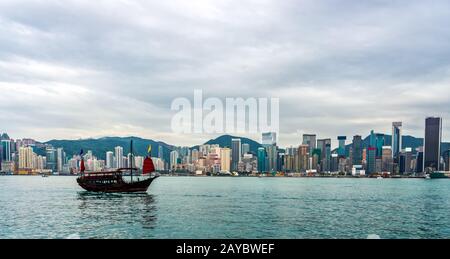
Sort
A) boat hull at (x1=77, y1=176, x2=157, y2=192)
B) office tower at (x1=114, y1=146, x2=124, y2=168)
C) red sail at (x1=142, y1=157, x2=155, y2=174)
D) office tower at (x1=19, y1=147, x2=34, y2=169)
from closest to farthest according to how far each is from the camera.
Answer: boat hull at (x1=77, y1=176, x2=157, y2=192)
red sail at (x1=142, y1=157, x2=155, y2=174)
office tower at (x1=114, y1=146, x2=124, y2=168)
office tower at (x1=19, y1=147, x2=34, y2=169)

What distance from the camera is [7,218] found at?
91.8ft

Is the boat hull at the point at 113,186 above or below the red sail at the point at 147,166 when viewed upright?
below

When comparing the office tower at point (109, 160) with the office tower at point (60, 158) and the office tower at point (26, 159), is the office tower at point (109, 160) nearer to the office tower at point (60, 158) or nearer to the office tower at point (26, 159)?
the office tower at point (60, 158)

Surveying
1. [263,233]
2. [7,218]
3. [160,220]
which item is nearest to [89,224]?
[160,220]

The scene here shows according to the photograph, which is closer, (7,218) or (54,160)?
(7,218)

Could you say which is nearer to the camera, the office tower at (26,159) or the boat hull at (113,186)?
the boat hull at (113,186)

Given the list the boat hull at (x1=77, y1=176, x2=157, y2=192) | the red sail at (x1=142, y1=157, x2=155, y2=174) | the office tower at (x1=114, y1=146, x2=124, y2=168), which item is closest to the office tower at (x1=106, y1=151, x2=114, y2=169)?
the office tower at (x1=114, y1=146, x2=124, y2=168)

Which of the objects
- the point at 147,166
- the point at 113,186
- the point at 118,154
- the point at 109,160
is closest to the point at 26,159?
the point at 109,160

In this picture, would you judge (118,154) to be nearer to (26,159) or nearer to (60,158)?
(26,159)

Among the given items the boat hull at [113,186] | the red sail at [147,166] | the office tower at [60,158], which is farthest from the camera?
the office tower at [60,158]

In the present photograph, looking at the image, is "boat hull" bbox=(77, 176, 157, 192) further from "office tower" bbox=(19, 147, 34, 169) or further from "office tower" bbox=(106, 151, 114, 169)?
"office tower" bbox=(19, 147, 34, 169)

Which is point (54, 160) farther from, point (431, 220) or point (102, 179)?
point (431, 220)

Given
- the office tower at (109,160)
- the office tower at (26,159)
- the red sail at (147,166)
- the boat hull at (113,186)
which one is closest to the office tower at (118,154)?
the office tower at (109,160)
